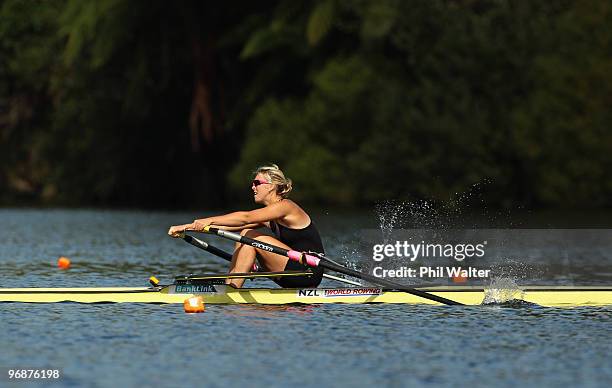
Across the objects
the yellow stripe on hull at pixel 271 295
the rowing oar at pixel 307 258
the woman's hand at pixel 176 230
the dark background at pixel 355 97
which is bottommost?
the yellow stripe on hull at pixel 271 295

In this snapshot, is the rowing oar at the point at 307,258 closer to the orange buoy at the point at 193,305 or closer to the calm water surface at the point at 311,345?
the calm water surface at the point at 311,345

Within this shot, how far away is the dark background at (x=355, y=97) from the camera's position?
49.9 metres

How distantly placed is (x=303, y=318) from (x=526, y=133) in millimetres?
33891

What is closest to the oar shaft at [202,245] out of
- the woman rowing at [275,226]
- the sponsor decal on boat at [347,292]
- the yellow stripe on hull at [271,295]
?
the woman rowing at [275,226]

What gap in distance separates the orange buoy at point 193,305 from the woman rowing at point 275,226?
0.71 m

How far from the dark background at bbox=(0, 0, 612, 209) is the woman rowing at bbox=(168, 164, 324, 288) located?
30.2 meters

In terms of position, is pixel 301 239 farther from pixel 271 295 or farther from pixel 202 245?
pixel 202 245

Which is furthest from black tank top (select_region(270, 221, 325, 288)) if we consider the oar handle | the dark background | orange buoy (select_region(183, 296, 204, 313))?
the dark background

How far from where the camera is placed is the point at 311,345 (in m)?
15.1

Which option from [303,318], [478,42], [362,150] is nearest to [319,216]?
[362,150]

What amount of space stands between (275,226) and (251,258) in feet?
1.88

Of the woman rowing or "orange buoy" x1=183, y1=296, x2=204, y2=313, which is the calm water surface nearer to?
"orange buoy" x1=183, y1=296, x2=204, y2=313

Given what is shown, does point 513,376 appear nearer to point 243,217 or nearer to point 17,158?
point 243,217

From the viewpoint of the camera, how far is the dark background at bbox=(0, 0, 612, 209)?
164 feet
